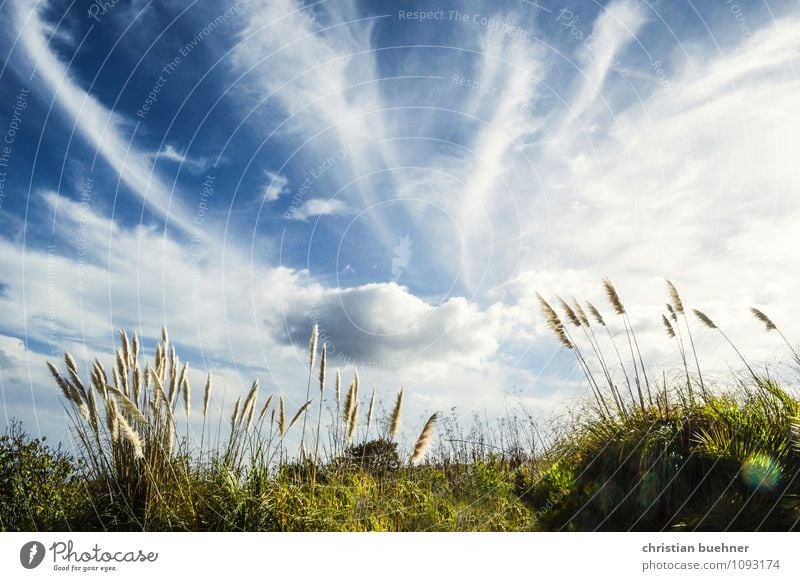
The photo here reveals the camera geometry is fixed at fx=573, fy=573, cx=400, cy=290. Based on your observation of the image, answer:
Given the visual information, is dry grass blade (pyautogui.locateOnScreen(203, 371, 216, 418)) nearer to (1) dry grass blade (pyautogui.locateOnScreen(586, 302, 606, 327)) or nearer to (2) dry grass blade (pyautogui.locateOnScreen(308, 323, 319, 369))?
(2) dry grass blade (pyautogui.locateOnScreen(308, 323, 319, 369))

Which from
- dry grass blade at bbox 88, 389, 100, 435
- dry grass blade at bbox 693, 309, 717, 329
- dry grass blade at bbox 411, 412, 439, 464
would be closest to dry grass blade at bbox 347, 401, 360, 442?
dry grass blade at bbox 411, 412, 439, 464

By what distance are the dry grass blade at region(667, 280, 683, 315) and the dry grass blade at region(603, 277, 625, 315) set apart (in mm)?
526

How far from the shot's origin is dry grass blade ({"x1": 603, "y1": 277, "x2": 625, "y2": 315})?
647cm

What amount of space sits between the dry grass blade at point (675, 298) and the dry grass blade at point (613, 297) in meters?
0.53

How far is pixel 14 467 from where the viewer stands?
16.8ft

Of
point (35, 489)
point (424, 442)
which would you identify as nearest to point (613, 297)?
point (424, 442)

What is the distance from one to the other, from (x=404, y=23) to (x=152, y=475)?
448 centimetres

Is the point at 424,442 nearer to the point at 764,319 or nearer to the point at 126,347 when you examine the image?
the point at 126,347

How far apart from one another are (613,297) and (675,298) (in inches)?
25.4

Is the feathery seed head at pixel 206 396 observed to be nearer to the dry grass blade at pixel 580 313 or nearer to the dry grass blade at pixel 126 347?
the dry grass blade at pixel 126 347

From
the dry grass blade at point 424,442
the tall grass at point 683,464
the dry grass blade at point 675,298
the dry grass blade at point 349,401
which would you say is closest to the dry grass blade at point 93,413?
the dry grass blade at point 349,401

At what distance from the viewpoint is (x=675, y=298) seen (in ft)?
20.8
